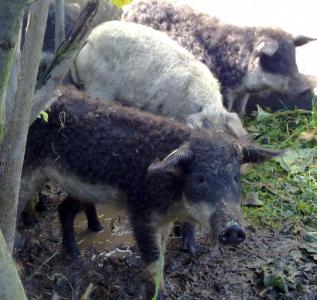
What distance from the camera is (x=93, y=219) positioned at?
4.89 metres

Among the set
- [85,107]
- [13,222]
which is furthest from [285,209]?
[13,222]

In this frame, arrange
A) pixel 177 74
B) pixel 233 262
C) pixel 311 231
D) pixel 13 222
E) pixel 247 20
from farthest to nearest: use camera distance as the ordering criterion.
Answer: pixel 247 20 < pixel 177 74 < pixel 311 231 < pixel 233 262 < pixel 13 222

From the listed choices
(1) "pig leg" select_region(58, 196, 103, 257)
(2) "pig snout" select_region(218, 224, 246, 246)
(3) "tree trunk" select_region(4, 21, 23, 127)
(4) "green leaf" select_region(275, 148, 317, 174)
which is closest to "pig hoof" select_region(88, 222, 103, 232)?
(1) "pig leg" select_region(58, 196, 103, 257)

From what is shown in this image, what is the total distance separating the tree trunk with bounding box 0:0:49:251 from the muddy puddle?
174 centimetres

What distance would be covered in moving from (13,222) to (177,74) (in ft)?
9.66

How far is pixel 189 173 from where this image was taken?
3.98m

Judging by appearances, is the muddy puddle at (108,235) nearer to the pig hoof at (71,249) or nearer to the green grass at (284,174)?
the pig hoof at (71,249)

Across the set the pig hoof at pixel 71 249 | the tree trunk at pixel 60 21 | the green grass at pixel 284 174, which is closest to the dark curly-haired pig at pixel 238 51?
the green grass at pixel 284 174

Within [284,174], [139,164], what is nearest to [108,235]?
[139,164]

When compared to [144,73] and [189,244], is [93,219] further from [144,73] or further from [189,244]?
[144,73]

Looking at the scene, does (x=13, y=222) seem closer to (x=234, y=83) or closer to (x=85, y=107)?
(x=85, y=107)

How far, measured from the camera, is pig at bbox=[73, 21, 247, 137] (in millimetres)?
5539

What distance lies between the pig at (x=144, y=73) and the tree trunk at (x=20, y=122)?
106 inches

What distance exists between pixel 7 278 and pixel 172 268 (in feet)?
7.98
